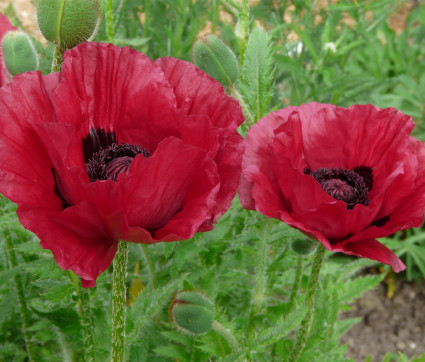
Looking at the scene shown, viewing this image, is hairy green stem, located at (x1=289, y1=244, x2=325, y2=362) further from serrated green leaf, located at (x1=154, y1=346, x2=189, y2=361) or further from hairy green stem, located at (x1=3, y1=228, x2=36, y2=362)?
hairy green stem, located at (x1=3, y1=228, x2=36, y2=362)

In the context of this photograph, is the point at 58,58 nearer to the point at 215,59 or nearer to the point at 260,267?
the point at 215,59

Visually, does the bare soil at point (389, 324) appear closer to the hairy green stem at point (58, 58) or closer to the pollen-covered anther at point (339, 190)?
the pollen-covered anther at point (339, 190)

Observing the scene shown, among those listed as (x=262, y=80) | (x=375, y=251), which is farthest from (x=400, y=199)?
(x=262, y=80)

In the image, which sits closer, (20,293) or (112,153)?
(112,153)

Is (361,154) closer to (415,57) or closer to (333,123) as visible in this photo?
(333,123)

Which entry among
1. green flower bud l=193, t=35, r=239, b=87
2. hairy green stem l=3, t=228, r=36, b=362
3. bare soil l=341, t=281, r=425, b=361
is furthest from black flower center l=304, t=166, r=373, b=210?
bare soil l=341, t=281, r=425, b=361

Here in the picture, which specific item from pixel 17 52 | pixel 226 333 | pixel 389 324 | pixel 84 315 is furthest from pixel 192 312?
pixel 389 324
